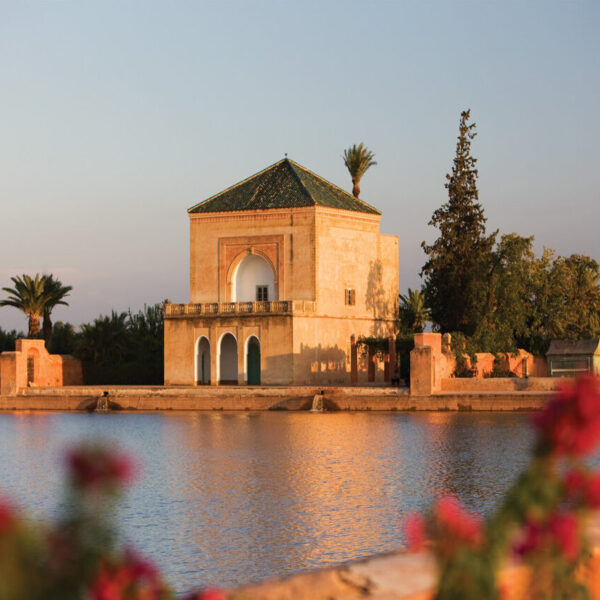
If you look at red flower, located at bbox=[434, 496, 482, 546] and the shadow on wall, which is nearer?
red flower, located at bbox=[434, 496, 482, 546]

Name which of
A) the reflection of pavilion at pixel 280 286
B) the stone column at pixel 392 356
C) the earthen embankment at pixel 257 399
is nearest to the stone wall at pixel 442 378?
the earthen embankment at pixel 257 399

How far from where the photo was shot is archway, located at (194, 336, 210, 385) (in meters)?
41.4

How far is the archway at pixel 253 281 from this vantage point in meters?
42.3

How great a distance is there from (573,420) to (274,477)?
17.1 metres

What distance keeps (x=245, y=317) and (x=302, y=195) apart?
543 cm

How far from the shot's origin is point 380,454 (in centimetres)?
2330

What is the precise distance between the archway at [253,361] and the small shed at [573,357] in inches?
439

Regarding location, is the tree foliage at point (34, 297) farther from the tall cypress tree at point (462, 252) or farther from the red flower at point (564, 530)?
the red flower at point (564, 530)

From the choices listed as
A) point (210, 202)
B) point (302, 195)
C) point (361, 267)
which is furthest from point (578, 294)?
point (210, 202)

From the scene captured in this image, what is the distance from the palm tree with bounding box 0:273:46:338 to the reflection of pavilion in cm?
758

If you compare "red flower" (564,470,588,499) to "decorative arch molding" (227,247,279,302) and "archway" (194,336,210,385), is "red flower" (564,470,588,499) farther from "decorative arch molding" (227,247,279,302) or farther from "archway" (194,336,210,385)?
"archway" (194,336,210,385)

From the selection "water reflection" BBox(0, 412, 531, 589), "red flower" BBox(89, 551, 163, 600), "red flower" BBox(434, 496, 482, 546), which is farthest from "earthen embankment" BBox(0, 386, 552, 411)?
"red flower" BBox(89, 551, 163, 600)

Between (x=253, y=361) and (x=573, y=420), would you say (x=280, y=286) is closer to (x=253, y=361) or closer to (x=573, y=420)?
(x=253, y=361)

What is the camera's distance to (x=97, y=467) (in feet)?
9.16
